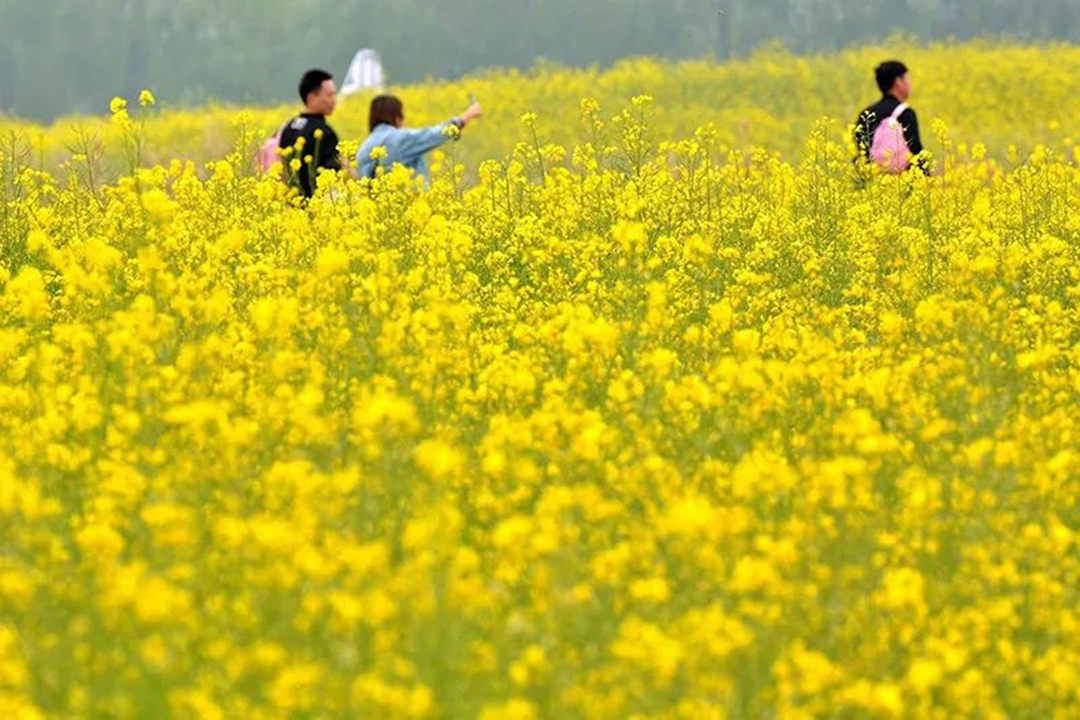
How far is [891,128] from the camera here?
37.5 feet

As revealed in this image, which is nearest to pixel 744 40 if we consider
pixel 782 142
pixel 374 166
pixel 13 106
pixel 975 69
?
pixel 13 106

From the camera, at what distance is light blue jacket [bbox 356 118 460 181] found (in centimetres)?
1116

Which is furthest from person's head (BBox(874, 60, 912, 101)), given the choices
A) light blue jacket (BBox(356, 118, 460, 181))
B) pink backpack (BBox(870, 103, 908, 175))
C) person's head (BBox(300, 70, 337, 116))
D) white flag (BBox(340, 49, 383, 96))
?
white flag (BBox(340, 49, 383, 96))

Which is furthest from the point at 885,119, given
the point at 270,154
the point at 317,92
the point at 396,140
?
the point at 270,154

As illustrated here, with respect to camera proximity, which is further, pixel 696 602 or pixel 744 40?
pixel 744 40

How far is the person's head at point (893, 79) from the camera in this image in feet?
38.3

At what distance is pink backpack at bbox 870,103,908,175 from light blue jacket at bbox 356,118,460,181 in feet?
8.84

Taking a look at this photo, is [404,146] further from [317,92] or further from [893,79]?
[893,79]

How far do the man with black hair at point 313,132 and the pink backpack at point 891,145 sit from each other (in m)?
3.40

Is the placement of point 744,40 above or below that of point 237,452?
above

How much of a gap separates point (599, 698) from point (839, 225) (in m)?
6.76

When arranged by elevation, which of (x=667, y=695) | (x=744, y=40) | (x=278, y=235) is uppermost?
(x=744, y=40)

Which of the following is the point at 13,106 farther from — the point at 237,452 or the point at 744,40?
the point at 237,452

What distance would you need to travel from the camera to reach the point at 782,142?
21.7 metres
